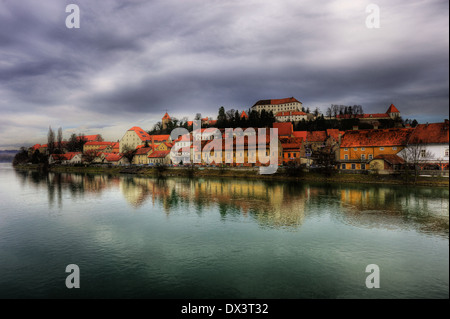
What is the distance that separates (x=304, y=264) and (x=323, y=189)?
24.6 meters

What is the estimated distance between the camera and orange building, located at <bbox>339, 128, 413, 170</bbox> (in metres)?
42.5

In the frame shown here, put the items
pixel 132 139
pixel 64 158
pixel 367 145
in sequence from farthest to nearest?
pixel 132 139 < pixel 64 158 < pixel 367 145

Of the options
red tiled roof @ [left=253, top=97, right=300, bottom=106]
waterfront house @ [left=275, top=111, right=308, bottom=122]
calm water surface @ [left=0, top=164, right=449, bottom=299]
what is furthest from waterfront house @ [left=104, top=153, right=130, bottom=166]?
red tiled roof @ [left=253, top=97, right=300, bottom=106]

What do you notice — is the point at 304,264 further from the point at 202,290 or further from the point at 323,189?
the point at 323,189

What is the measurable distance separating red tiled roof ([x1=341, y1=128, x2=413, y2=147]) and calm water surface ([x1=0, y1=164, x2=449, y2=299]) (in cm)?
1738

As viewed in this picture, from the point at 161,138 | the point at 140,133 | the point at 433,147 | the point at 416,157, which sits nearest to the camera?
the point at 433,147

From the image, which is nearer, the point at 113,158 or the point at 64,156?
the point at 113,158

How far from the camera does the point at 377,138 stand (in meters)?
44.5

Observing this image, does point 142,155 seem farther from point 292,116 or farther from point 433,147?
point 433,147

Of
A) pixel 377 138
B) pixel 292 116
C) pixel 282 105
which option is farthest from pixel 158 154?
pixel 282 105

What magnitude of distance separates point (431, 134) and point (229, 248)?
3422 centimetres

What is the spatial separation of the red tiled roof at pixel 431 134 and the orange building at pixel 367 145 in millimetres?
2823

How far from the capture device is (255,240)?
1582 centimetres
